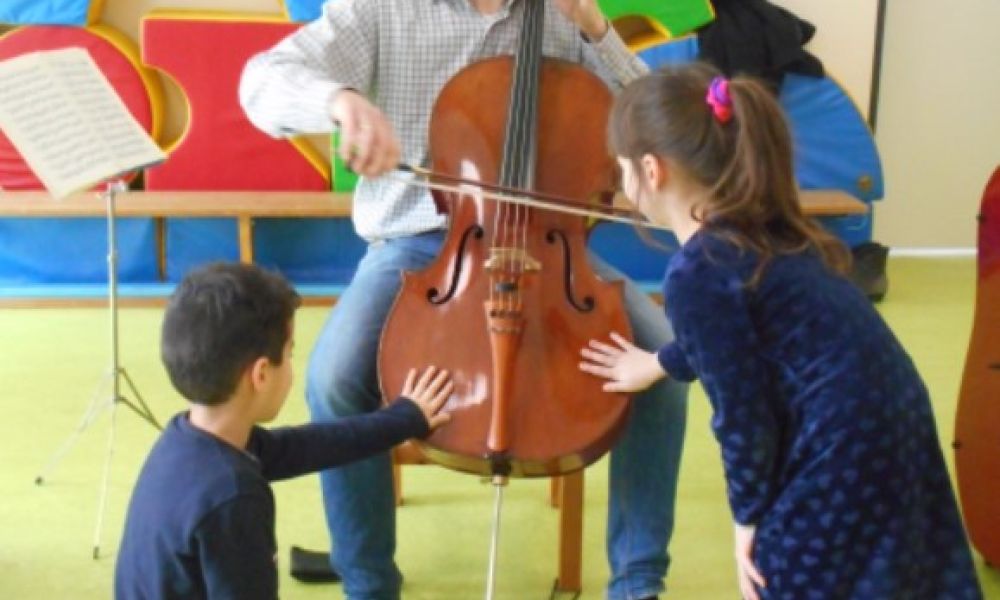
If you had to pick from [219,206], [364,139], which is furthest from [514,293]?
[219,206]

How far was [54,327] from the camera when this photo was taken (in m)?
3.35

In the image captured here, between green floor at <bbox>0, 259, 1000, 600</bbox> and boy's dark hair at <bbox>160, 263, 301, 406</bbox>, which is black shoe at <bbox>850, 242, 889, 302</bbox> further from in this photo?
boy's dark hair at <bbox>160, 263, 301, 406</bbox>

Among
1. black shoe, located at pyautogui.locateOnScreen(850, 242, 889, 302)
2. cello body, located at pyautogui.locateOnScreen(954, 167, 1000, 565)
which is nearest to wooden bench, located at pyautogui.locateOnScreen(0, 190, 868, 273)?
black shoe, located at pyautogui.locateOnScreen(850, 242, 889, 302)

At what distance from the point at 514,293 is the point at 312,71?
0.52m

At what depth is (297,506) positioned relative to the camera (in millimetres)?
2279

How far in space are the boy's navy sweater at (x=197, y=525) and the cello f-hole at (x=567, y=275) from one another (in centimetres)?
55

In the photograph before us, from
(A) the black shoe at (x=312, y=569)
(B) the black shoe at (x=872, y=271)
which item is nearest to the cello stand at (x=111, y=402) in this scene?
(A) the black shoe at (x=312, y=569)

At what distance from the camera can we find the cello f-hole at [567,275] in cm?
166

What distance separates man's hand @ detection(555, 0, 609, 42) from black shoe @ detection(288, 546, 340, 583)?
1036 millimetres

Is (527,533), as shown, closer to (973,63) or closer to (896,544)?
(896,544)

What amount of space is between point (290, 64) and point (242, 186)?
6.44 ft

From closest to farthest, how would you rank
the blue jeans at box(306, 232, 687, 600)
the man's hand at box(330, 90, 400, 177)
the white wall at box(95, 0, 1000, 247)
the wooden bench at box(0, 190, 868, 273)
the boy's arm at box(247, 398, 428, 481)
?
the boy's arm at box(247, 398, 428, 481) → the man's hand at box(330, 90, 400, 177) → the blue jeans at box(306, 232, 687, 600) → the wooden bench at box(0, 190, 868, 273) → the white wall at box(95, 0, 1000, 247)

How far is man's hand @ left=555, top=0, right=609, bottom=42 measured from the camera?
1.94 m

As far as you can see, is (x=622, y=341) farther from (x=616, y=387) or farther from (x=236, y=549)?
(x=236, y=549)
